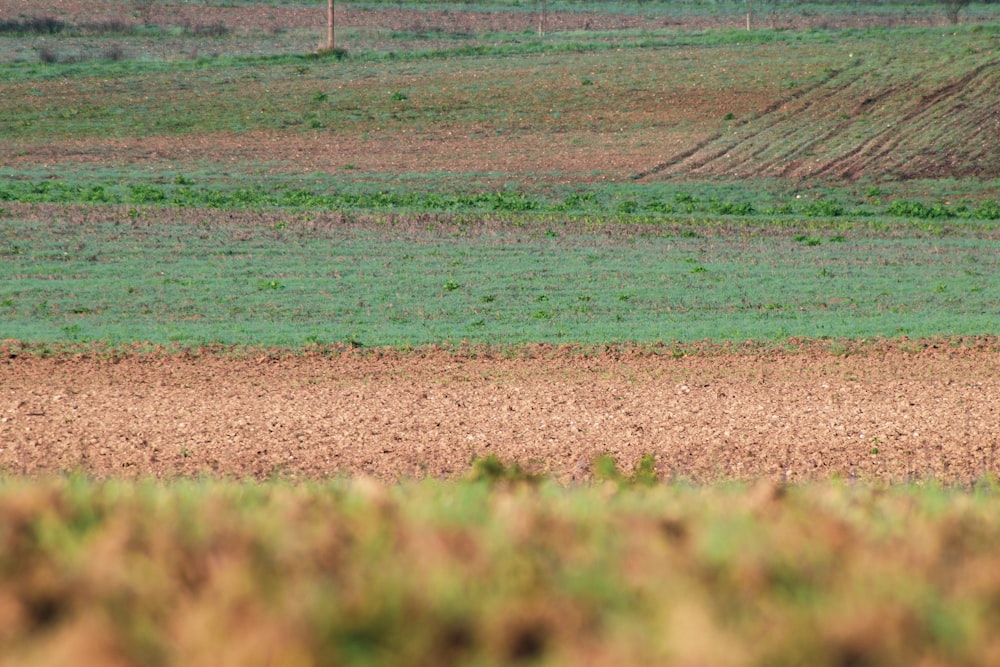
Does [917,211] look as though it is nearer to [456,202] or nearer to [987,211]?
[987,211]

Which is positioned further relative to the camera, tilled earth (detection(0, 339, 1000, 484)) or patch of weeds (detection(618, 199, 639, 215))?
patch of weeds (detection(618, 199, 639, 215))

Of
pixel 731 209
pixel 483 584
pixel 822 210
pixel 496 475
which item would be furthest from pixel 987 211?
pixel 483 584

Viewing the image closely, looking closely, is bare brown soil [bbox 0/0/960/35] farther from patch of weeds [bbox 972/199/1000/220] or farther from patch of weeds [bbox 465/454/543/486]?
patch of weeds [bbox 465/454/543/486]

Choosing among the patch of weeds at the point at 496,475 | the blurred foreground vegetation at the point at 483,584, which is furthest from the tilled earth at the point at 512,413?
the blurred foreground vegetation at the point at 483,584

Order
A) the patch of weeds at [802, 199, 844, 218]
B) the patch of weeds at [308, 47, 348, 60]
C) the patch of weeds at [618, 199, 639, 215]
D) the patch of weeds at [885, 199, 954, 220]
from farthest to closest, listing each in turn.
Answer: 1. the patch of weeds at [308, 47, 348, 60]
2. the patch of weeds at [885, 199, 954, 220]
3. the patch of weeds at [802, 199, 844, 218]
4. the patch of weeds at [618, 199, 639, 215]

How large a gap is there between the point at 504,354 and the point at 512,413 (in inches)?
126

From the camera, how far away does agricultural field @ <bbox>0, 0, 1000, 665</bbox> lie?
318 centimetres

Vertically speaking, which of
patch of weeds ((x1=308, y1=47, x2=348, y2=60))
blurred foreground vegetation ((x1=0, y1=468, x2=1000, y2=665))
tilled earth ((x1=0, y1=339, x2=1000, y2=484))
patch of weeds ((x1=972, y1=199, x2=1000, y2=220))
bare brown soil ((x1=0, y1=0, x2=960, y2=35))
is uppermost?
bare brown soil ((x1=0, y1=0, x2=960, y2=35))

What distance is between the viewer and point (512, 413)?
13.1m

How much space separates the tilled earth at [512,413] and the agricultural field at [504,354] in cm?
7

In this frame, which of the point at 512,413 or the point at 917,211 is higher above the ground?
the point at 917,211

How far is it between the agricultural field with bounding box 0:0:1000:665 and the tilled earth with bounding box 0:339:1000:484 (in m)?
0.07


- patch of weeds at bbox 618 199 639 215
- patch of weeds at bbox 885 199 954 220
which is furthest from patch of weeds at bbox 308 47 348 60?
patch of weeds at bbox 885 199 954 220

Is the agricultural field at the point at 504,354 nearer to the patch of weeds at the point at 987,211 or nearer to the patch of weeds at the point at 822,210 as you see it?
the patch of weeds at the point at 822,210
